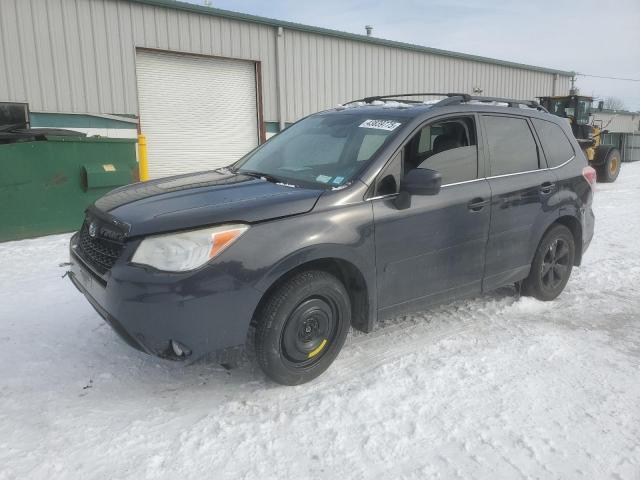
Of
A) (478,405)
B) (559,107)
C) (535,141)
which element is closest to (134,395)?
(478,405)

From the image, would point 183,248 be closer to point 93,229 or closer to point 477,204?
point 93,229

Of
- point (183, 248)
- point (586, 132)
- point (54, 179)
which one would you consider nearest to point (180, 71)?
A: point (54, 179)

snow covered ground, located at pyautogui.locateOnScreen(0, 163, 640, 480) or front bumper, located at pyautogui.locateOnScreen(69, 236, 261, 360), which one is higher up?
front bumper, located at pyautogui.locateOnScreen(69, 236, 261, 360)

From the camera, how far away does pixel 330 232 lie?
2.99 meters

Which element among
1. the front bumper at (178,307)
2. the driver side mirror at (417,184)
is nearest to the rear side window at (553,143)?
the driver side mirror at (417,184)

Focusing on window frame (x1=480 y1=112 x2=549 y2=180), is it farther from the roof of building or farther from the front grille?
Result: the roof of building

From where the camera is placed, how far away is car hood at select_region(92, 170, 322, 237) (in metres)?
2.73

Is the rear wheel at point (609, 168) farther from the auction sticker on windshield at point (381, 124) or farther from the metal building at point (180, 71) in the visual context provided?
the auction sticker on windshield at point (381, 124)

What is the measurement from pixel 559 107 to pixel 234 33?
9.55 m

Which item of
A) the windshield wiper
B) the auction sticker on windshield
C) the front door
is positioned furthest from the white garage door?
the front door

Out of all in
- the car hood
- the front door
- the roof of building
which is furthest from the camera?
the roof of building

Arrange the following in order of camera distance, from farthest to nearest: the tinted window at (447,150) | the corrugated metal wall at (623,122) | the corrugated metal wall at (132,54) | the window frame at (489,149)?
the corrugated metal wall at (623,122)
the corrugated metal wall at (132,54)
the window frame at (489,149)
the tinted window at (447,150)

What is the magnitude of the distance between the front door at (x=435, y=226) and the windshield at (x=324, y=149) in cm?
21

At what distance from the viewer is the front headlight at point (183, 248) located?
263cm
